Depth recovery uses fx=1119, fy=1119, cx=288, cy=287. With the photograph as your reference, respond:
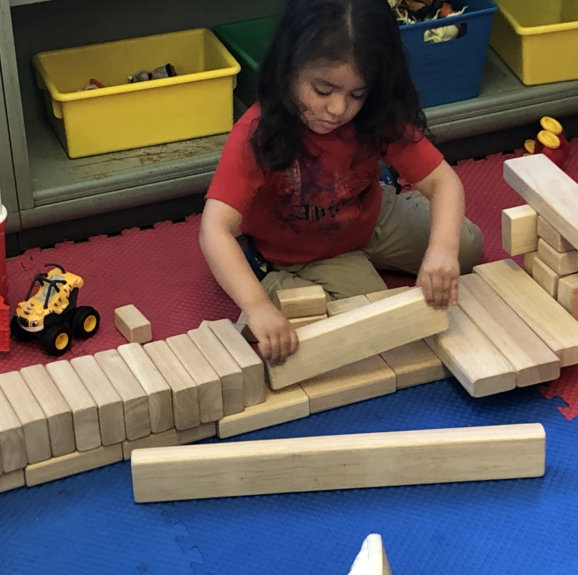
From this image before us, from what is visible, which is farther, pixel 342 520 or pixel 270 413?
pixel 270 413

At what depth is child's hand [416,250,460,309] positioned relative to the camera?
1379 mm

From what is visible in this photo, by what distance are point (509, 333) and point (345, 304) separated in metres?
0.22

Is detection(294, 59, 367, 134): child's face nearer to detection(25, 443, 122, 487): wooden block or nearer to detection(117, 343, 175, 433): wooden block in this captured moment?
detection(117, 343, 175, 433): wooden block

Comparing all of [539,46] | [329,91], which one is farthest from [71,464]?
[539,46]

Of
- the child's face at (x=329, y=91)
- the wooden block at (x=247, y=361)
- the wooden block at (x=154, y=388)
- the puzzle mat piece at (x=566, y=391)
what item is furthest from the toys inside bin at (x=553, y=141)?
the wooden block at (x=154, y=388)

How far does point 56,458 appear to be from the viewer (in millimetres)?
1312

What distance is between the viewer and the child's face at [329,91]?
1.26 metres

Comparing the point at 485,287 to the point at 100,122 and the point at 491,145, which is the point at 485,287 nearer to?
the point at 491,145

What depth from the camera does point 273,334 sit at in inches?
52.5

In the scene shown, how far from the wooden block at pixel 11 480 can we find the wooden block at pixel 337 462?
0.46 ft

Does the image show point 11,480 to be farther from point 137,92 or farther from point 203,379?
point 137,92

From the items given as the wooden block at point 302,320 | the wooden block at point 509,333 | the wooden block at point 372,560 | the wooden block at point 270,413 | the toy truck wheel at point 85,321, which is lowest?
the wooden block at point 270,413

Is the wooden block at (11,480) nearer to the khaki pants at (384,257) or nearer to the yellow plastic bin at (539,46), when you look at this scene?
the khaki pants at (384,257)

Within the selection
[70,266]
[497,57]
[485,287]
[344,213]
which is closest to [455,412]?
[485,287]
